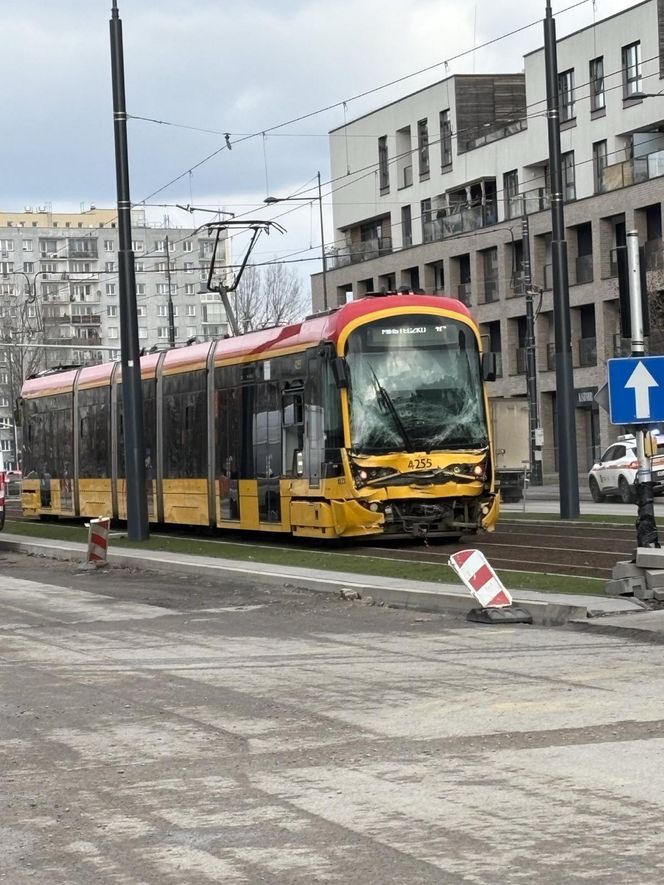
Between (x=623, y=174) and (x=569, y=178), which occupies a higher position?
(x=569, y=178)

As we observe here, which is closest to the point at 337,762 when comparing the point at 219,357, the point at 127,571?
the point at 127,571

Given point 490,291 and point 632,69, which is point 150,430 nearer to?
point 632,69

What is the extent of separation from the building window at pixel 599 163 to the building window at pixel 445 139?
32.1ft

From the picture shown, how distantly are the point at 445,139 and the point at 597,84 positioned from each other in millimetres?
10346

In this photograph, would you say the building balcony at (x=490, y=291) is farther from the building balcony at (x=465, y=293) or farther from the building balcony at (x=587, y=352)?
the building balcony at (x=587, y=352)

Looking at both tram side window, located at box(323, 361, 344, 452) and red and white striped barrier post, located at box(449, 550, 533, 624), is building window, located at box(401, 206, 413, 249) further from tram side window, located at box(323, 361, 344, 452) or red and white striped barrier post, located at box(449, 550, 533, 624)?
red and white striped barrier post, located at box(449, 550, 533, 624)

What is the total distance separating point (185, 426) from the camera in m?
31.3

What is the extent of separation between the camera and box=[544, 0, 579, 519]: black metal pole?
30297mm

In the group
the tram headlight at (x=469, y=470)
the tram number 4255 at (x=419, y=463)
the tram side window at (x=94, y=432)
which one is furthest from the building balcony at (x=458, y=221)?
the tram number 4255 at (x=419, y=463)

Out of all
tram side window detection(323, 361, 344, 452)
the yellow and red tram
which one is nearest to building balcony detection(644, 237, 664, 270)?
the yellow and red tram

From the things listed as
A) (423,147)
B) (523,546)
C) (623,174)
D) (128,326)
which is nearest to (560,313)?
(523,546)

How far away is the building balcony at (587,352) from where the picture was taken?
62.1 metres

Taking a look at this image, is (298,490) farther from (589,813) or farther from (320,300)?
(320,300)

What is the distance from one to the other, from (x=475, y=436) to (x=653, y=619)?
11006 millimetres
